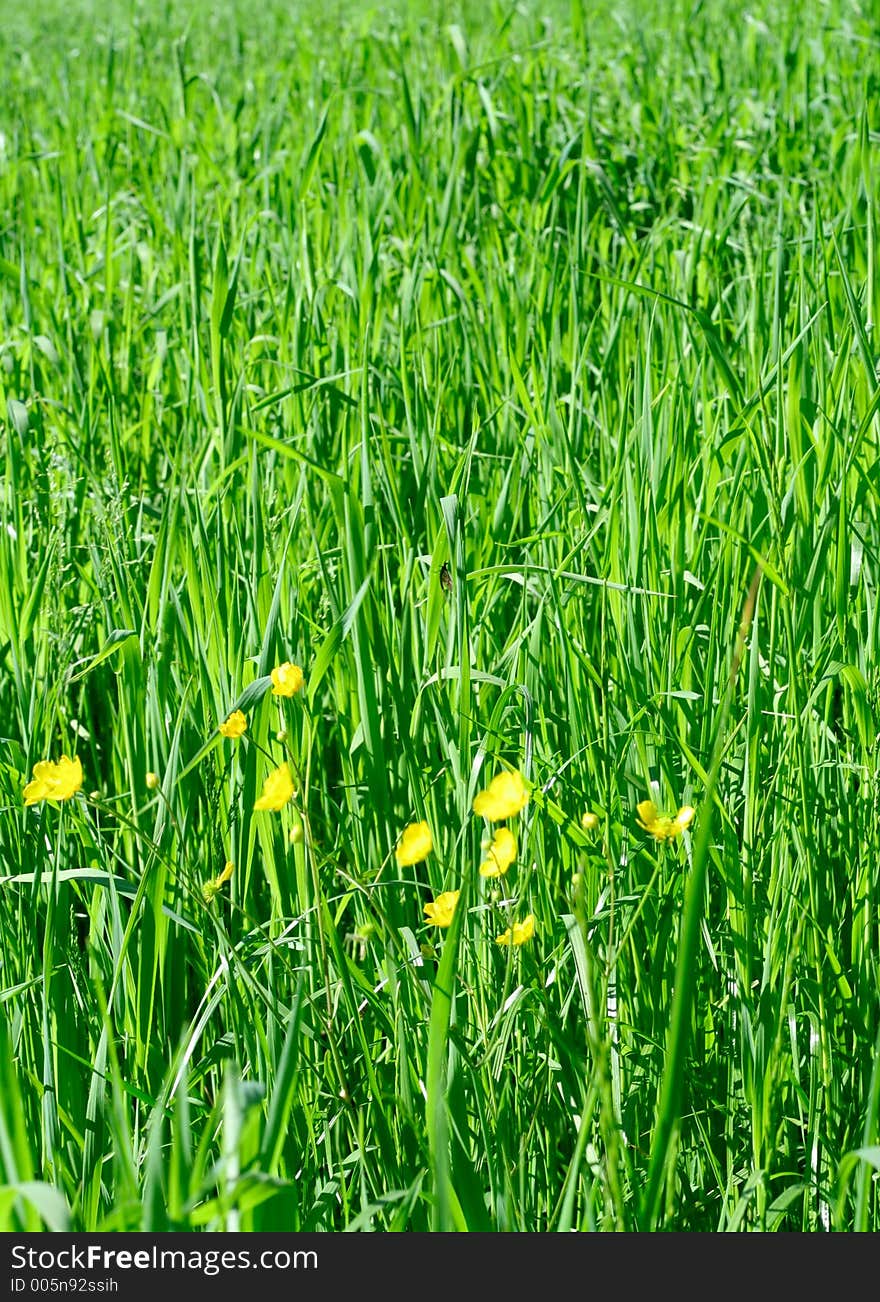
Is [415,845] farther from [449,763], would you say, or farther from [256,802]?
[449,763]

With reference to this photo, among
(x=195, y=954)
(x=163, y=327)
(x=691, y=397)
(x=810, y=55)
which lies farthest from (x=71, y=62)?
(x=195, y=954)

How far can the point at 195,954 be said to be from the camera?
4.54 ft

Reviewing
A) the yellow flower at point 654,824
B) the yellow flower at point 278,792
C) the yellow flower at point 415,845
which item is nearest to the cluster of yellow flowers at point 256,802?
the yellow flower at point 278,792

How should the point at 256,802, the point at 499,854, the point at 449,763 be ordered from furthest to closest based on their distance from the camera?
the point at 449,763 → the point at 256,802 → the point at 499,854

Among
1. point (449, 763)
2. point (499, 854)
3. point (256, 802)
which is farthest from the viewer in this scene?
point (449, 763)

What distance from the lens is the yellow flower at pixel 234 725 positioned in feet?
3.50

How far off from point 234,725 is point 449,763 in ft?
0.94

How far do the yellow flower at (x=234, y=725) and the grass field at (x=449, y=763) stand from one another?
0.11ft

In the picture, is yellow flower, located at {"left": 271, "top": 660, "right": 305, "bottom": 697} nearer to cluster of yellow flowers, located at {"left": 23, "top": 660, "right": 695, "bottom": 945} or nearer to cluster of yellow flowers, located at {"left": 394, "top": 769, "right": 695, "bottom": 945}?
cluster of yellow flowers, located at {"left": 23, "top": 660, "right": 695, "bottom": 945}

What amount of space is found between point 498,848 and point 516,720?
0.54 meters

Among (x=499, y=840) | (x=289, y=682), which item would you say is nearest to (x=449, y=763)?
(x=289, y=682)

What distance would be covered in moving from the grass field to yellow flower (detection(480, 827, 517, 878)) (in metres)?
0.03

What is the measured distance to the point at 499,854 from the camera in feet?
2.94

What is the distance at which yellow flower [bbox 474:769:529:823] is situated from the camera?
886mm
